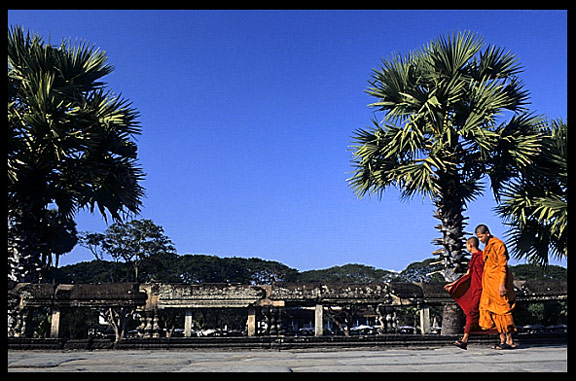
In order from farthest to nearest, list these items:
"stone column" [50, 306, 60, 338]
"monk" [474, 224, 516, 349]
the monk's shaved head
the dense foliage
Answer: the dense foliage, "stone column" [50, 306, 60, 338], the monk's shaved head, "monk" [474, 224, 516, 349]

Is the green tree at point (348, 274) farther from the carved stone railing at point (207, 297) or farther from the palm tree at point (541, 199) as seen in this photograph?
the carved stone railing at point (207, 297)

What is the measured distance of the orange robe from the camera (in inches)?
247

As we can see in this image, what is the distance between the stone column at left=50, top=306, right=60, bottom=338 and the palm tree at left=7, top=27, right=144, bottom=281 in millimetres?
2767

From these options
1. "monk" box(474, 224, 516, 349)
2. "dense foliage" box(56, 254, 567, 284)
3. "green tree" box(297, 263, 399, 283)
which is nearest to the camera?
"monk" box(474, 224, 516, 349)

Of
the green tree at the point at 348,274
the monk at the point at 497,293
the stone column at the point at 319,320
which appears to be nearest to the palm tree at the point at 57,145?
the stone column at the point at 319,320

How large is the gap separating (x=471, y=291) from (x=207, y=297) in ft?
12.0

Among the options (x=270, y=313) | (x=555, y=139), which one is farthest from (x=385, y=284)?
(x=555, y=139)

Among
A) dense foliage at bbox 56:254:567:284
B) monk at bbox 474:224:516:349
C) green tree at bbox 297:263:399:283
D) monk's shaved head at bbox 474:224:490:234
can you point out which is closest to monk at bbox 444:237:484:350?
monk at bbox 474:224:516:349

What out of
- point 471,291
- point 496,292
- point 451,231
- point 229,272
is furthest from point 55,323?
point 229,272

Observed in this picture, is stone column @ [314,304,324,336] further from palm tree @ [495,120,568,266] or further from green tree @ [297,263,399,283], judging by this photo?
green tree @ [297,263,399,283]

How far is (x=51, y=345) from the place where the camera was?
667 centimetres

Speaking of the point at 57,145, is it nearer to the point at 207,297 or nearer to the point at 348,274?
the point at 207,297

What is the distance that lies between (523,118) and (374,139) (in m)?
2.94
